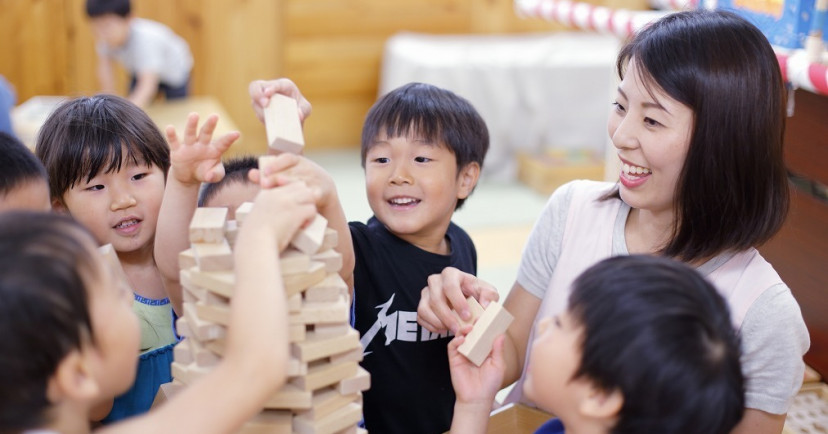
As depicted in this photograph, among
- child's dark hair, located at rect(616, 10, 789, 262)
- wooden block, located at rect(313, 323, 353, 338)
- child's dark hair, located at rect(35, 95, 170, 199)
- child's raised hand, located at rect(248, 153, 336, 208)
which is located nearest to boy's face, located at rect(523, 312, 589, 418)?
wooden block, located at rect(313, 323, 353, 338)

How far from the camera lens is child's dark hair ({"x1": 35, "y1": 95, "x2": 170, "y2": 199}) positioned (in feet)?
5.61

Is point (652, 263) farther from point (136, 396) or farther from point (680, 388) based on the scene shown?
point (136, 396)

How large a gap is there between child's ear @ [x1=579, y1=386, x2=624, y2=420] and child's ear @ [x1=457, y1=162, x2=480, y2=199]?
84 centimetres

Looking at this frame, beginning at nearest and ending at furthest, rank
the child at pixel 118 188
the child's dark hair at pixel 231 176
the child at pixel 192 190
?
the child at pixel 192 190 < the child at pixel 118 188 < the child's dark hair at pixel 231 176

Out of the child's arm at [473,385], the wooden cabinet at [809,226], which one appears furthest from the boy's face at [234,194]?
the wooden cabinet at [809,226]

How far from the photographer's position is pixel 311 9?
599 cm

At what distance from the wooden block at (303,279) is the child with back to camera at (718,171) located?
43cm

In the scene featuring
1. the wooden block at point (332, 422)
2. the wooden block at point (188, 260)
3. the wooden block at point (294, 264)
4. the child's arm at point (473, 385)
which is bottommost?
the child's arm at point (473, 385)

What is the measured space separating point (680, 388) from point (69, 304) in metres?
0.75

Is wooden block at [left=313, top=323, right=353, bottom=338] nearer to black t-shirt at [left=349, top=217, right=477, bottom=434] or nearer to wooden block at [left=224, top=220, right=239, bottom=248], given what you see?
wooden block at [left=224, top=220, right=239, bottom=248]

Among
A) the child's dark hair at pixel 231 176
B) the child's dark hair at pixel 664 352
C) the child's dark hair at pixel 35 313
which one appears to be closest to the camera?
the child's dark hair at pixel 35 313

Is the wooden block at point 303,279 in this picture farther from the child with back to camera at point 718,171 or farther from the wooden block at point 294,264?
the child with back to camera at point 718,171

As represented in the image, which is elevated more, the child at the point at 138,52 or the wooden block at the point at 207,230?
the wooden block at the point at 207,230

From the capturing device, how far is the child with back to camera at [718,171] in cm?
153
